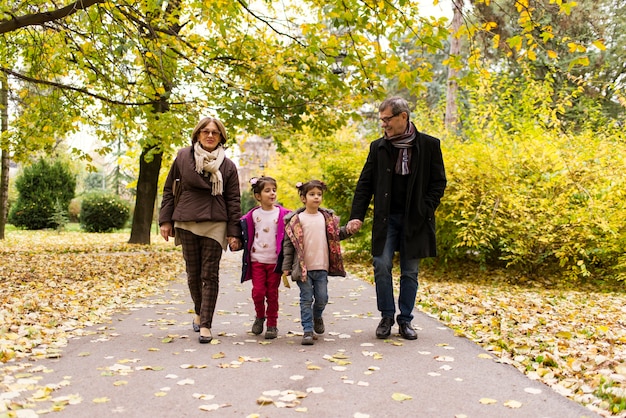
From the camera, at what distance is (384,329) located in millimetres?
5523

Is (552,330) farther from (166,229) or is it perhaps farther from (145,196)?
(145,196)

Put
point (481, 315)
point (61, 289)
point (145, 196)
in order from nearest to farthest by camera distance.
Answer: point (481, 315), point (61, 289), point (145, 196)

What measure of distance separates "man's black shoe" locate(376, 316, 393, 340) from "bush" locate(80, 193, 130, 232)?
27.4m

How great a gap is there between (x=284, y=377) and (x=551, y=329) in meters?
3.24

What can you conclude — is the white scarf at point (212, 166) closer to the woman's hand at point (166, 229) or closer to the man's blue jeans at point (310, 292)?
the woman's hand at point (166, 229)

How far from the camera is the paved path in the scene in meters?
3.49

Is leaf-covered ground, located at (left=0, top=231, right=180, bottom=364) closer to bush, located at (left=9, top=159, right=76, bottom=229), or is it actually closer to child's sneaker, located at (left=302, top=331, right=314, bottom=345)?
child's sneaker, located at (left=302, top=331, right=314, bottom=345)

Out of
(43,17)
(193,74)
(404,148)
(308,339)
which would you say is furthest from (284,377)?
(193,74)

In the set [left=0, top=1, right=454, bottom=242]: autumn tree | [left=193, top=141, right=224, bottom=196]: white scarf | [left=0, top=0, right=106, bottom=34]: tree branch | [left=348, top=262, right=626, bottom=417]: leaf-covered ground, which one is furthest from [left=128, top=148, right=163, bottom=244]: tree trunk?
[left=193, top=141, right=224, bottom=196]: white scarf

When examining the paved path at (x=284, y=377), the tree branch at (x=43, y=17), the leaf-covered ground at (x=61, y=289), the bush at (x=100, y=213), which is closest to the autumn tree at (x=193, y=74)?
the tree branch at (x=43, y=17)

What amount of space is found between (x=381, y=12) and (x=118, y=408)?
5.40 meters

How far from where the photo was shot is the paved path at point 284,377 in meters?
3.49

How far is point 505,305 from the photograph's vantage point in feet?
25.6

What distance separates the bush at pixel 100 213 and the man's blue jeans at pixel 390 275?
27457 millimetres
